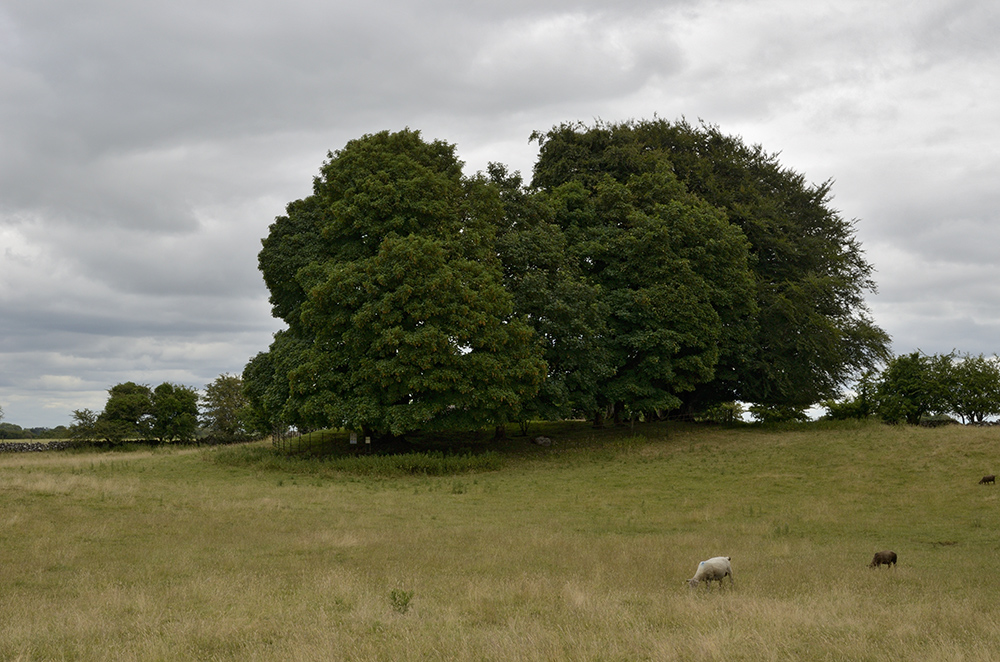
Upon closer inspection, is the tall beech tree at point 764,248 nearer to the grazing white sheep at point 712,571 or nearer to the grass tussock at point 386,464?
the grass tussock at point 386,464

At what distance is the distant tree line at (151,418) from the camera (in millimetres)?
54250

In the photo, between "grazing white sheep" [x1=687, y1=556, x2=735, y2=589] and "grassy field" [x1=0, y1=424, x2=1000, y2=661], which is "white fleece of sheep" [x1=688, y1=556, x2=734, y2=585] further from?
"grassy field" [x1=0, y1=424, x2=1000, y2=661]

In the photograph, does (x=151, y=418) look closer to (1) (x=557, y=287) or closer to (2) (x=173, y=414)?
(2) (x=173, y=414)

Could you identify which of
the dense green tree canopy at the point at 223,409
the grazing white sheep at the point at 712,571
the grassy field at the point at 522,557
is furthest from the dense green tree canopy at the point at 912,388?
the dense green tree canopy at the point at 223,409

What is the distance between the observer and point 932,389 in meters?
46.4

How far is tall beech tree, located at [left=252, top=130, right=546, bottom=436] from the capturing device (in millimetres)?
32656

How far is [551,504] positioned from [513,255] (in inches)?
623

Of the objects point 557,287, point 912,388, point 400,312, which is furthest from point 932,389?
point 400,312

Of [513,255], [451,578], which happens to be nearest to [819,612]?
[451,578]

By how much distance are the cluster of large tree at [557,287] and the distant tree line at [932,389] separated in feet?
5.63

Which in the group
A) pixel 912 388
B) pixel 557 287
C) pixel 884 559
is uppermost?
pixel 557 287

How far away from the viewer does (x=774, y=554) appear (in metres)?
17.4

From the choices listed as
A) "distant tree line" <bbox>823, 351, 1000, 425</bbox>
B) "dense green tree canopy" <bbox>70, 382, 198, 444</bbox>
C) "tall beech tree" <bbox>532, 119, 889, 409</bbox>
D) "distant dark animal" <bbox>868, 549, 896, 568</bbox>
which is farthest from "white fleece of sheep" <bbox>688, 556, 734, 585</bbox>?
"dense green tree canopy" <bbox>70, 382, 198, 444</bbox>

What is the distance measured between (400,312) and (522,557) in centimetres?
1879
